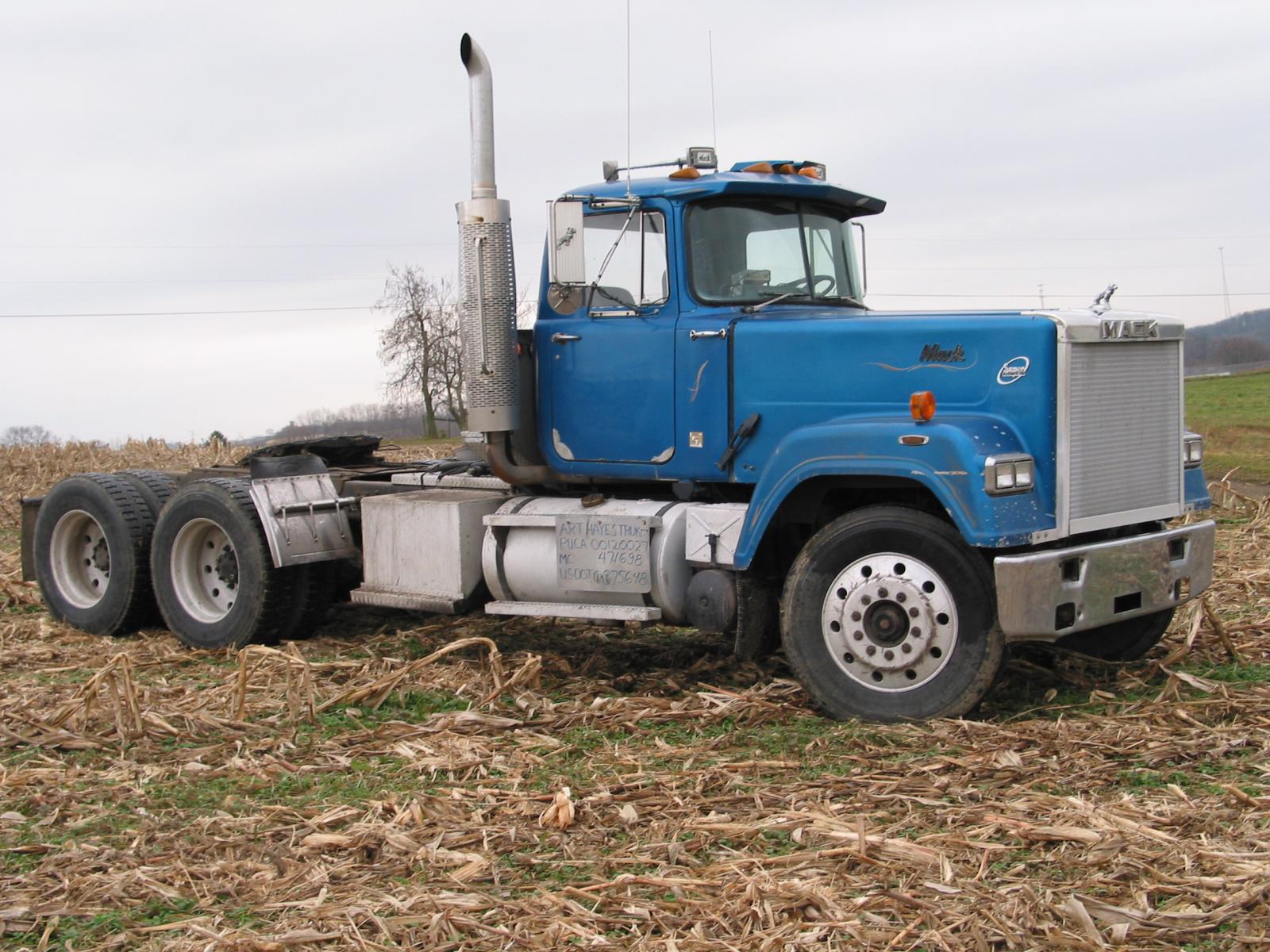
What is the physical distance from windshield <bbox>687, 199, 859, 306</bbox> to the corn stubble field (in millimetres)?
2290

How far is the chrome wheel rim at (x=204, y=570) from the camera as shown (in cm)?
1020

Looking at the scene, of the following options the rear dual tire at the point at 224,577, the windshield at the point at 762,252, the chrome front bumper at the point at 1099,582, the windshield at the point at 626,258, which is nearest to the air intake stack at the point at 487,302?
the windshield at the point at 626,258

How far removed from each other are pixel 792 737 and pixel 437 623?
3.82 meters

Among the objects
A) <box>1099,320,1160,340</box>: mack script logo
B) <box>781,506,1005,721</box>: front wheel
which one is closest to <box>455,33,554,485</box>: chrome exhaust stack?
<box>781,506,1005,721</box>: front wheel

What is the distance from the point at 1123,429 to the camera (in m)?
7.62

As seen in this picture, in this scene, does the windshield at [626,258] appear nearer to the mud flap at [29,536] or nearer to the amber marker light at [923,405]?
the amber marker light at [923,405]

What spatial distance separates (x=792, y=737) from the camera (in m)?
7.07

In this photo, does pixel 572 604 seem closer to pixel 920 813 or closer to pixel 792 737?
pixel 792 737

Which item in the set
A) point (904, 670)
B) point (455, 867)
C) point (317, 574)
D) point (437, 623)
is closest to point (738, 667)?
point (904, 670)

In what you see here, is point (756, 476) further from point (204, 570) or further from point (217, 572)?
point (204, 570)

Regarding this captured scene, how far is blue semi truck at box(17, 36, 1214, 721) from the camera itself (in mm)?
7172

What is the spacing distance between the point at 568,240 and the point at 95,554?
5.20m

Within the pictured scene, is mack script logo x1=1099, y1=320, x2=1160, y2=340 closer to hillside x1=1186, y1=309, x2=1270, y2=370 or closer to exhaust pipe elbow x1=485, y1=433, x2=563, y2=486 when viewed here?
exhaust pipe elbow x1=485, y1=433, x2=563, y2=486

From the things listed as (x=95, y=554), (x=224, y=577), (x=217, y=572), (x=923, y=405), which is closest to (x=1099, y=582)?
(x=923, y=405)
